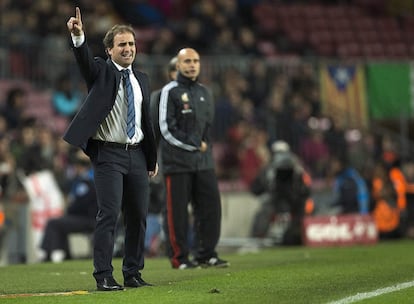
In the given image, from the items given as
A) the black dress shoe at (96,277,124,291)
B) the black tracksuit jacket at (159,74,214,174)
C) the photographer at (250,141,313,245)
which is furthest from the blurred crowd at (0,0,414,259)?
the black dress shoe at (96,277,124,291)

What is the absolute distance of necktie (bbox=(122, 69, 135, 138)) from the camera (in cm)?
998

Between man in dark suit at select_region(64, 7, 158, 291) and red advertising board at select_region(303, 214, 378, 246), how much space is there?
→ 974 centimetres

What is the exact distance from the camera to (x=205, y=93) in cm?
1304

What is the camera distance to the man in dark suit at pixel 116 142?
9703mm

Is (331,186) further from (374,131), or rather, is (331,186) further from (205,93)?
(205,93)

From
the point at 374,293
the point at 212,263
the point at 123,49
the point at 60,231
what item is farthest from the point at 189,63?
the point at 60,231

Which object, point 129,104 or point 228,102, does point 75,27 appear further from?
point 228,102

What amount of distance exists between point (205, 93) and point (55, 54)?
10578 millimetres

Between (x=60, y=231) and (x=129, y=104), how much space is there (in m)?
8.03

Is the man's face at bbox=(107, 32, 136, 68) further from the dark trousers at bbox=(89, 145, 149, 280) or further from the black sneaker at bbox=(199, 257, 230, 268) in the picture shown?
the black sneaker at bbox=(199, 257, 230, 268)

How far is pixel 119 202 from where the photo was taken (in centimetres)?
984

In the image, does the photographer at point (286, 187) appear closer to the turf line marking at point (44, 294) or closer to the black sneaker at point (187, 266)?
the black sneaker at point (187, 266)

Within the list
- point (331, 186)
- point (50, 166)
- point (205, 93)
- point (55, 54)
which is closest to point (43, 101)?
point (55, 54)

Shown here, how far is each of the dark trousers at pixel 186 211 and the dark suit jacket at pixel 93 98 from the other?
8.73 feet
